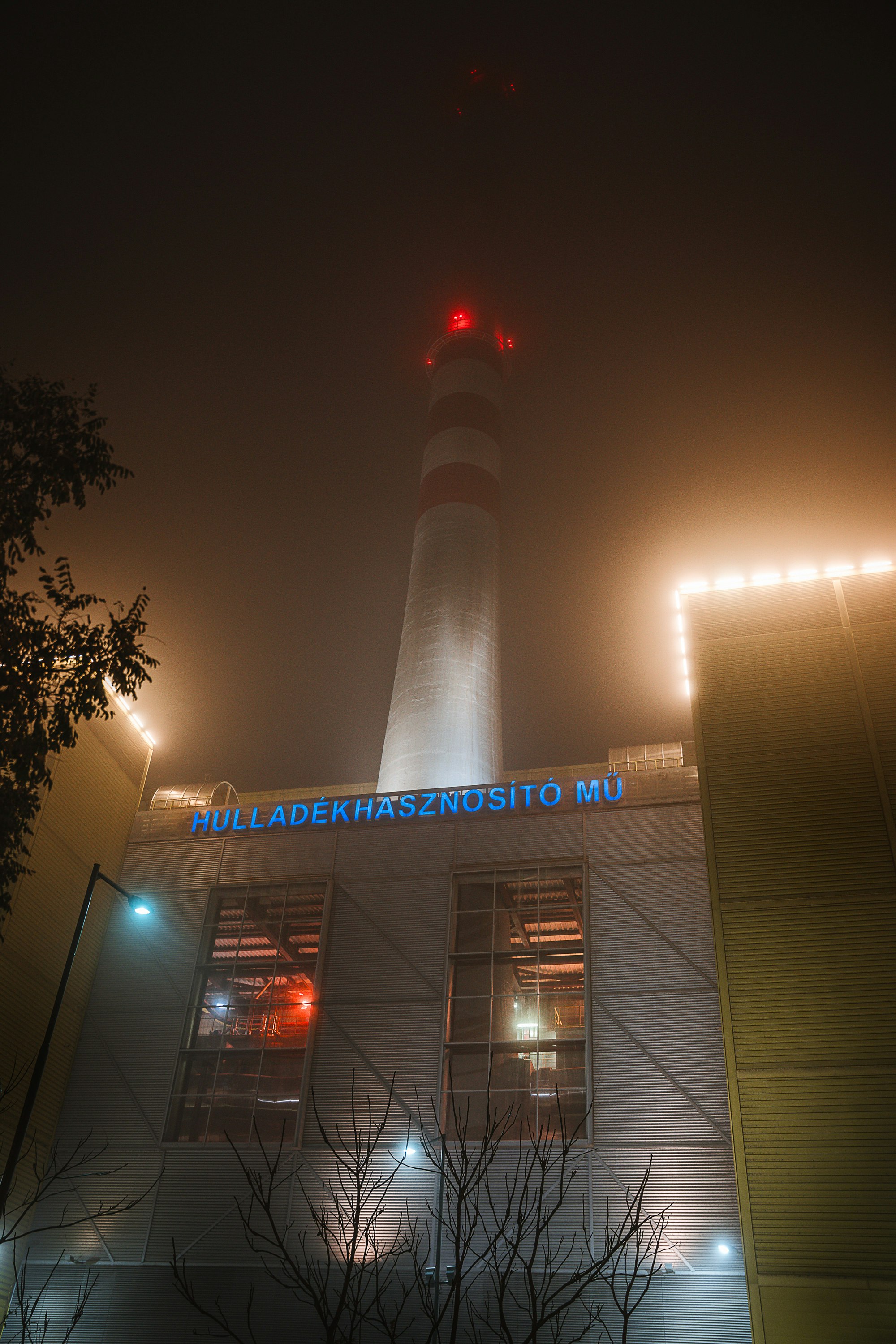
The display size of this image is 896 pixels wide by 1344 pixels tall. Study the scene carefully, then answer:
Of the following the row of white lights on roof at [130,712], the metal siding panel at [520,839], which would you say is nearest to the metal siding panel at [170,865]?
the row of white lights on roof at [130,712]

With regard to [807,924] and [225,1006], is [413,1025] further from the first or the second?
[807,924]

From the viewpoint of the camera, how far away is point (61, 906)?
23.3m

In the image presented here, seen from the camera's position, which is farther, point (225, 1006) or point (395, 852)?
point (395, 852)

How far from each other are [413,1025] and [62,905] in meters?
9.18

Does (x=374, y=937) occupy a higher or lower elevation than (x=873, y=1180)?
higher

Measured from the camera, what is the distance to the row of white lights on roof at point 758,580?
23328 millimetres

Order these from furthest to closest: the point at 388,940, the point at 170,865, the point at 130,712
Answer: the point at 130,712
the point at 170,865
the point at 388,940

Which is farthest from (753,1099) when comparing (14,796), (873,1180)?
(14,796)

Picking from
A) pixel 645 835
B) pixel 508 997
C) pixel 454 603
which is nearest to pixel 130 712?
pixel 508 997

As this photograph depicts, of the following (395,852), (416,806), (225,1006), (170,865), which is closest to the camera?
(225,1006)

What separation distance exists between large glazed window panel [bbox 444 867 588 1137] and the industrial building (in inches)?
3.4

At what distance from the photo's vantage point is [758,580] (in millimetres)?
24094

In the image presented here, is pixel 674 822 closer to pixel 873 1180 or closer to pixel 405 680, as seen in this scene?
pixel 873 1180

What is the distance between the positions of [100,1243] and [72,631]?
1356 centimetres
